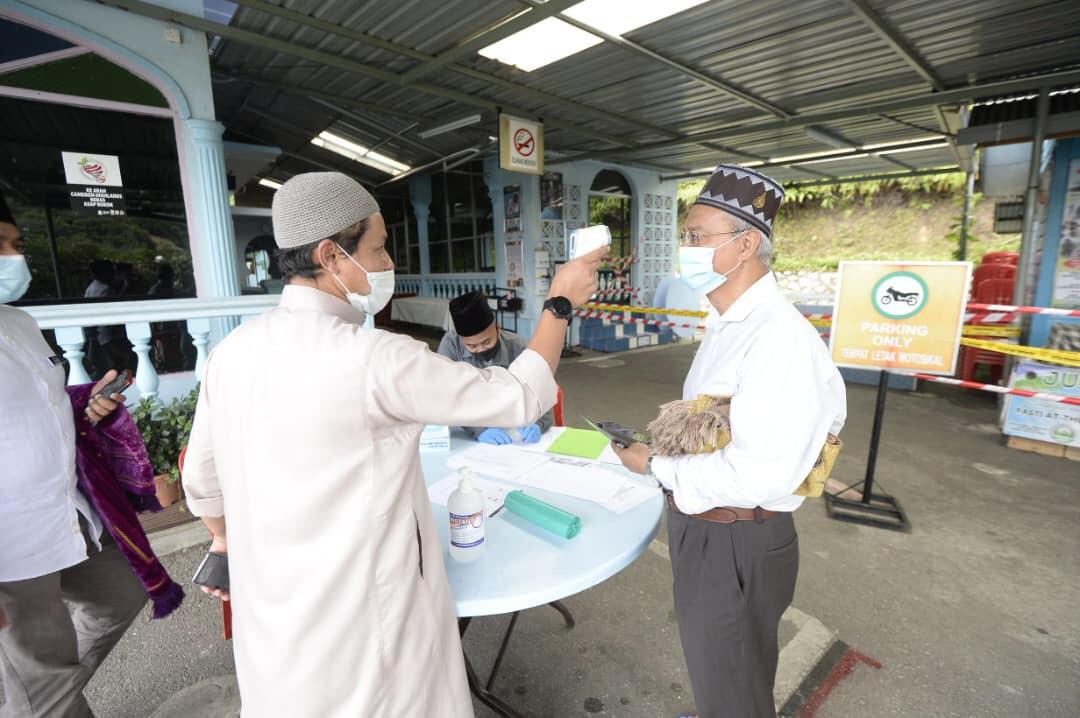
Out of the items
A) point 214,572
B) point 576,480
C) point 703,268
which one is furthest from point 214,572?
point 703,268

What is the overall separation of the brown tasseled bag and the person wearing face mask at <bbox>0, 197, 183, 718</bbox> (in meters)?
1.74

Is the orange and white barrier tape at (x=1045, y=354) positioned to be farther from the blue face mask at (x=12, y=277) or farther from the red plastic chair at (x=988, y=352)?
the blue face mask at (x=12, y=277)

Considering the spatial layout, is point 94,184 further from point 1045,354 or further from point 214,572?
point 1045,354

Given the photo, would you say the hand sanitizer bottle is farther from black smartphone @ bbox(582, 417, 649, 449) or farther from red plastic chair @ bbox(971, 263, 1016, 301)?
red plastic chair @ bbox(971, 263, 1016, 301)

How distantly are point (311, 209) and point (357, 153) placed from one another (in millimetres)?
10131

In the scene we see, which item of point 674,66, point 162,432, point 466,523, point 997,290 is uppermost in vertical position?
point 674,66

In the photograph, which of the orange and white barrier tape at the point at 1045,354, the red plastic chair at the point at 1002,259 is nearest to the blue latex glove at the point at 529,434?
the orange and white barrier tape at the point at 1045,354

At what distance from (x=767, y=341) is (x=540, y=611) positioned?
1.87 m

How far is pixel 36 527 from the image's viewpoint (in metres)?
1.43

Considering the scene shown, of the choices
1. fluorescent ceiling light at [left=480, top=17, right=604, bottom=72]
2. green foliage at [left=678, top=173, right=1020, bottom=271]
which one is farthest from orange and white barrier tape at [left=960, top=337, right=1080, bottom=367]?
green foliage at [left=678, top=173, right=1020, bottom=271]

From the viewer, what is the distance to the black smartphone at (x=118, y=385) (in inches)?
65.4

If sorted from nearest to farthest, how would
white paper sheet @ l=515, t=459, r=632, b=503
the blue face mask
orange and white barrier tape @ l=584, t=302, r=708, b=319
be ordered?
1. the blue face mask
2. white paper sheet @ l=515, t=459, r=632, b=503
3. orange and white barrier tape @ l=584, t=302, r=708, b=319

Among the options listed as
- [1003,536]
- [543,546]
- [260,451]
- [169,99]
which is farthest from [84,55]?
[1003,536]

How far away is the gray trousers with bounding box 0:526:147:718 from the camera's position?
140cm
